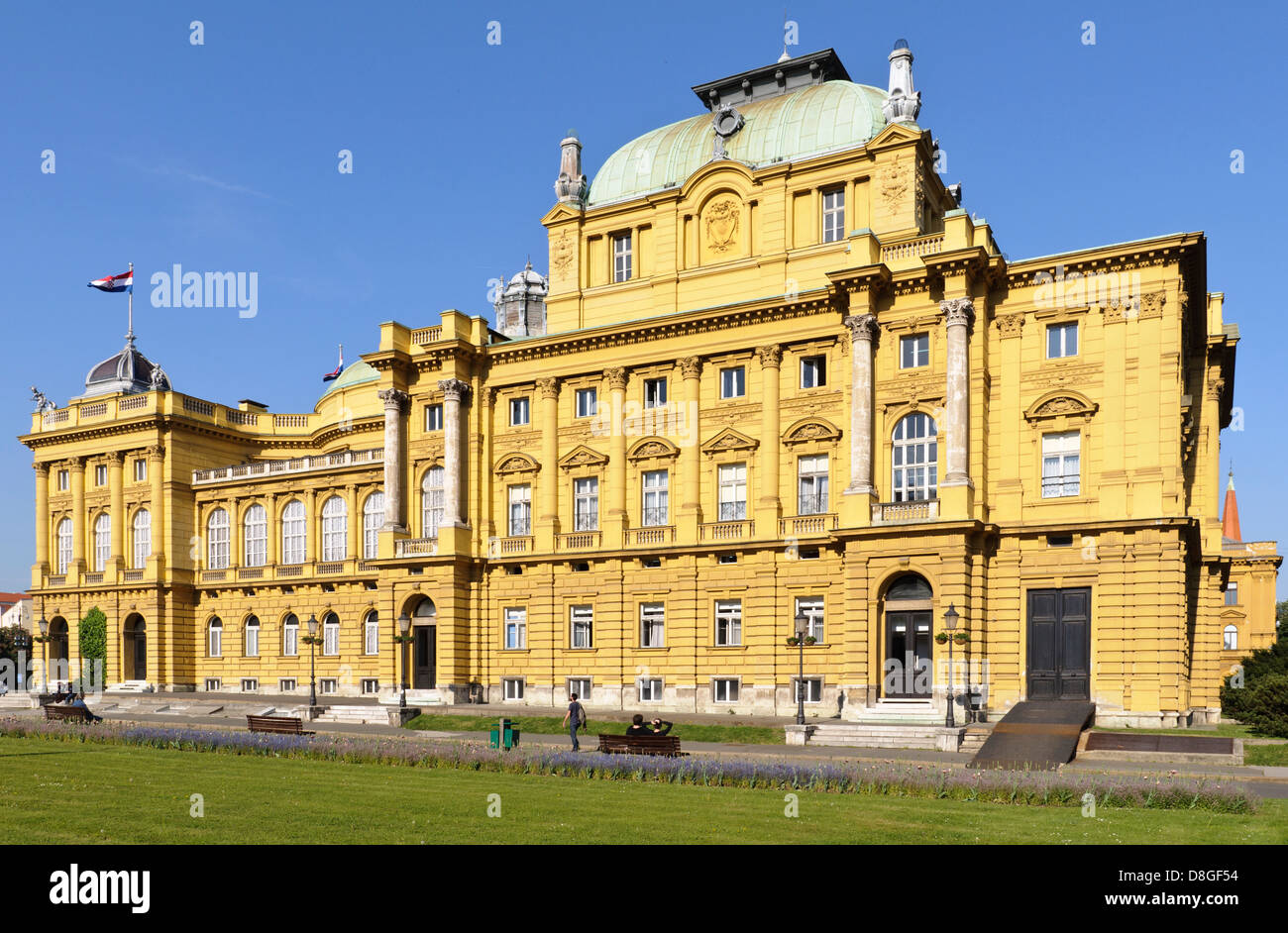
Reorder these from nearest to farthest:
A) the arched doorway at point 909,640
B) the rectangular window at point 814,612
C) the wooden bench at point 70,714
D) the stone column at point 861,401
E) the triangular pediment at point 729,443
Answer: the wooden bench at point 70,714
the arched doorway at point 909,640
the stone column at point 861,401
the rectangular window at point 814,612
the triangular pediment at point 729,443

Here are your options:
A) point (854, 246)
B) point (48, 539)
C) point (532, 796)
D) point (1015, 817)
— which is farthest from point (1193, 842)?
point (48, 539)

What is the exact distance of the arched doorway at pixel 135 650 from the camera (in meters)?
70.8

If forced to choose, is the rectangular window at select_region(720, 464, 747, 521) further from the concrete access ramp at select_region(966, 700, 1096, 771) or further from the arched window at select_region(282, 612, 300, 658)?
the arched window at select_region(282, 612, 300, 658)

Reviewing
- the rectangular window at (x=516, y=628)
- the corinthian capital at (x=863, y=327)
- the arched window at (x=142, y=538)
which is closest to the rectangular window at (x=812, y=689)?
the rectangular window at (x=516, y=628)

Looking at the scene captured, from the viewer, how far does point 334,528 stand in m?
67.0

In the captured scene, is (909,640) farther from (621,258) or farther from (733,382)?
(621,258)

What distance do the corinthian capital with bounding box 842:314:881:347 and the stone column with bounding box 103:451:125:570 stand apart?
5003cm

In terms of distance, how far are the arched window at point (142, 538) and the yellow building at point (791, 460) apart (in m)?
10.8

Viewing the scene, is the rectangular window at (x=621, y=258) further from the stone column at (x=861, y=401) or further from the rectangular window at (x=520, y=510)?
the stone column at (x=861, y=401)

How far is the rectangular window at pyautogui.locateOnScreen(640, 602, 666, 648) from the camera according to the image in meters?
50.2

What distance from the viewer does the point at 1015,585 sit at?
140 feet

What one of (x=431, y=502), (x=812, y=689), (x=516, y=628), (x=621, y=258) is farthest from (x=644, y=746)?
(x=621, y=258)

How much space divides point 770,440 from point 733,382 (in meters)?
3.61

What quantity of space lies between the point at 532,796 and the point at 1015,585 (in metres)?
26.6
